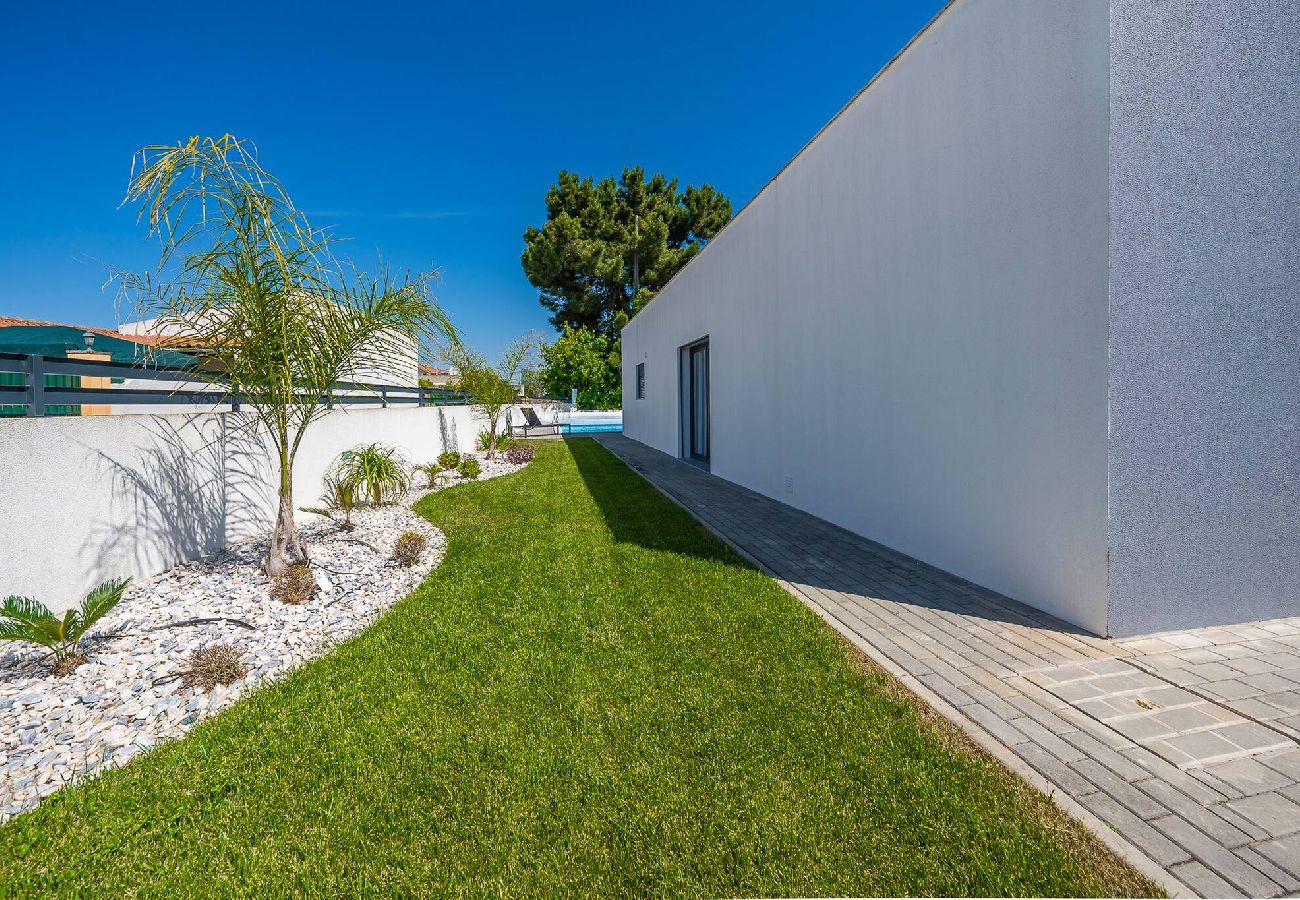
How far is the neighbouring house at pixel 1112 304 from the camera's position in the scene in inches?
114

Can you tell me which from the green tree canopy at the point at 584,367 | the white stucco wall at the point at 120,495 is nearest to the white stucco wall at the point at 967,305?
the white stucco wall at the point at 120,495

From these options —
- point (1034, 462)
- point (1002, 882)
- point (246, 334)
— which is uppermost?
point (246, 334)

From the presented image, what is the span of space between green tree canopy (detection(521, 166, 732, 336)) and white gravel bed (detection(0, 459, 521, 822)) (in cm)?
2265


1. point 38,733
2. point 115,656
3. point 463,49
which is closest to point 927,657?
point 38,733

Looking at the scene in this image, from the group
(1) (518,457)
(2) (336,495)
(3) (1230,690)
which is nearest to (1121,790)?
(3) (1230,690)

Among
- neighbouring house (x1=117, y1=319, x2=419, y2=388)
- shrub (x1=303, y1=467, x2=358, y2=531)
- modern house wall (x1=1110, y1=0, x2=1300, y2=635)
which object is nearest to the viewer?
modern house wall (x1=1110, y1=0, x2=1300, y2=635)

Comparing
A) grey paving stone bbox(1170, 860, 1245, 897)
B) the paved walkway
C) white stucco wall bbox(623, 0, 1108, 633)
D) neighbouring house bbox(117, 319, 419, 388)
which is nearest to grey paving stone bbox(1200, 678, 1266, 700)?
the paved walkway

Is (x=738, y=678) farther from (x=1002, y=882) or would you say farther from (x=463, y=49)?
(x=463, y=49)

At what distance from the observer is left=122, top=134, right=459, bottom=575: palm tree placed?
3.32m

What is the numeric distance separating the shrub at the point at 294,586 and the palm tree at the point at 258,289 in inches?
4.6

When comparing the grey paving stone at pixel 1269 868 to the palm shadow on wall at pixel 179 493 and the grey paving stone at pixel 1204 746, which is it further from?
the palm shadow on wall at pixel 179 493

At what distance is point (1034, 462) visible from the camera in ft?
10.9

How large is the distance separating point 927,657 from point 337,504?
6.04 m

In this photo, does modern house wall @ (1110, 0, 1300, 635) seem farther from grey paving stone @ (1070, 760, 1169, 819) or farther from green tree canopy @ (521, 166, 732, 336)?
green tree canopy @ (521, 166, 732, 336)
